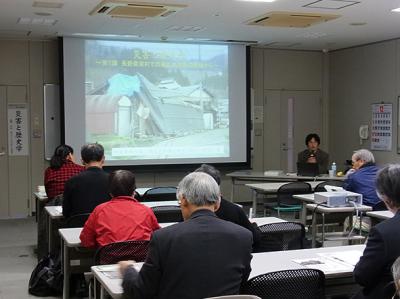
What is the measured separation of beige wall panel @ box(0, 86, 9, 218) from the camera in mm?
8586

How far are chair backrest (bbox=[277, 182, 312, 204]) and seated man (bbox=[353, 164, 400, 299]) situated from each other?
3.98 metres

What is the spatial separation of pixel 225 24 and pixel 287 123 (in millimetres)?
3291

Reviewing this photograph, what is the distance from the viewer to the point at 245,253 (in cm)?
244

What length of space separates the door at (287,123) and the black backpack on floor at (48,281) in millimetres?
5922

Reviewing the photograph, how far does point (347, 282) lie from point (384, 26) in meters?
5.55

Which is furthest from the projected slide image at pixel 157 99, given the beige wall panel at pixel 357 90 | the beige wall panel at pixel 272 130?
the beige wall panel at pixel 357 90

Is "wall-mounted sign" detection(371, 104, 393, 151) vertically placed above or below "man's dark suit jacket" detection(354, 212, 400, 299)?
above

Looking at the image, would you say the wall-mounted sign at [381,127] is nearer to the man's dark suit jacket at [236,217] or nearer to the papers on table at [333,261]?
the man's dark suit jacket at [236,217]

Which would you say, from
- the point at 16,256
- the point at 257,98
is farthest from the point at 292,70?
the point at 16,256

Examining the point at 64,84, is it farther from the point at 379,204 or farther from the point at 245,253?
the point at 245,253

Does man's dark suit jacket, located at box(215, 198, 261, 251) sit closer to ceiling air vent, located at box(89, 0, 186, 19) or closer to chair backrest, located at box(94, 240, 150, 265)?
chair backrest, located at box(94, 240, 150, 265)

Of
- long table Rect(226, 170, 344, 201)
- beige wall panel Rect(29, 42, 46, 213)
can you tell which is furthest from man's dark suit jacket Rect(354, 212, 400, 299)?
beige wall panel Rect(29, 42, 46, 213)

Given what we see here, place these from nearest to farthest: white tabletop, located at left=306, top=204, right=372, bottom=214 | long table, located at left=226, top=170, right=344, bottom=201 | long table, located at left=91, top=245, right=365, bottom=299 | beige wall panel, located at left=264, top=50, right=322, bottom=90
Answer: long table, located at left=91, top=245, right=365, bottom=299
white tabletop, located at left=306, top=204, right=372, bottom=214
long table, located at left=226, top=170, right=344, bottom=201
beige wall panel, located at left=264, top=50, right=322, bottom=90

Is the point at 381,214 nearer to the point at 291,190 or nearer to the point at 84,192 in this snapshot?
the point at 291,190
